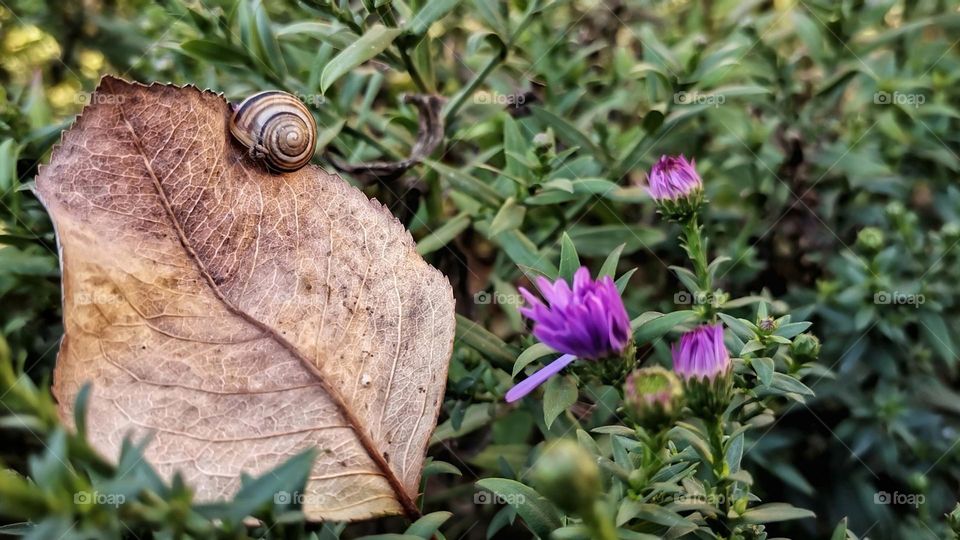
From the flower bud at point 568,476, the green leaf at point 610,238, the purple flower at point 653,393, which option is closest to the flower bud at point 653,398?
the purple flower at point 653,393

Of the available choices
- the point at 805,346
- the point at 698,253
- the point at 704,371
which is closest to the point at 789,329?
the point at 805,346

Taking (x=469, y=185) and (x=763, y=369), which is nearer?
(x=763, y=369)

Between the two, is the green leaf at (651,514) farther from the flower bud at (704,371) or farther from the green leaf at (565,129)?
the green leaf at (565,129)

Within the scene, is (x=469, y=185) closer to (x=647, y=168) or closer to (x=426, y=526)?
(x=647, y=168)

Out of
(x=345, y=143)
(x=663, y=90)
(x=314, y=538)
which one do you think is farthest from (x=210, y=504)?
(x=663, y=90)

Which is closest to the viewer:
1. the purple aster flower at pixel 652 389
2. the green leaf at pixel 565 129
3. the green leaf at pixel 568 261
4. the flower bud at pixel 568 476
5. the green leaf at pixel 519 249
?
the flower bud at pixel 568 476

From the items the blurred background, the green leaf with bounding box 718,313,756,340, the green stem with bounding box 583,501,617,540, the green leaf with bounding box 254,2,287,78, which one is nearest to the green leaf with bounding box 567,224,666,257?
the blurred background
